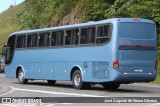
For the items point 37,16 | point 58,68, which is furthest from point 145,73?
point 37,16

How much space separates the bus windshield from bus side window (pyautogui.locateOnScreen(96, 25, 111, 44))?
2.01 ft

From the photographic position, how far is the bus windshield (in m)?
22.2

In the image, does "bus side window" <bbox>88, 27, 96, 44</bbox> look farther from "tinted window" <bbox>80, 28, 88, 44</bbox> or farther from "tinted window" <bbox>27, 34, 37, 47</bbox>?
"tinted window" <bbox>27, 34, 37, 47</bbox>

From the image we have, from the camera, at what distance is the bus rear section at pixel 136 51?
22.0 m

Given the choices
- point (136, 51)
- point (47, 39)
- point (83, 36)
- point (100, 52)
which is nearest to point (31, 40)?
point (47, 39)

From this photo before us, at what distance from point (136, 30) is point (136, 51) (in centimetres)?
96

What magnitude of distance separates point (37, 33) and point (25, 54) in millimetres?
1843

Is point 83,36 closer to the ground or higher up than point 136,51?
higher up

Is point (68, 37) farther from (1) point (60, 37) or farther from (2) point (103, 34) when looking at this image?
(2) point (103, 34)

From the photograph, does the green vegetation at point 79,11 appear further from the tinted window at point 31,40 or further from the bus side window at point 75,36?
the bus side window at point 75,36

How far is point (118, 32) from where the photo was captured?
72.4 feet

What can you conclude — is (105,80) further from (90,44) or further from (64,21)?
(64,21)

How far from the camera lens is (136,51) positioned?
22.3m

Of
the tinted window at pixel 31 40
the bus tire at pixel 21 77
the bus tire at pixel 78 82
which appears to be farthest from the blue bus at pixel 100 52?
the bus tire at pixel 21 77
